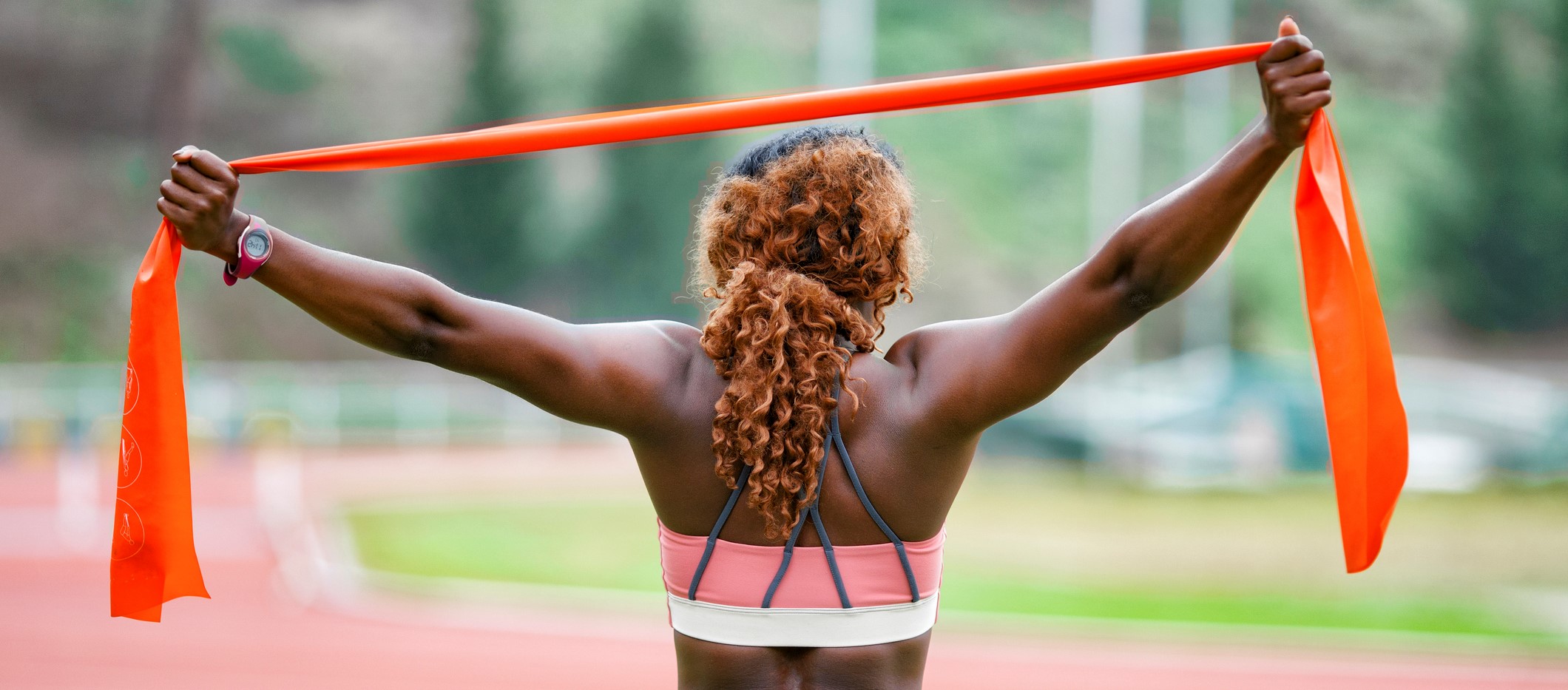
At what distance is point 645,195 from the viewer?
36.1 m

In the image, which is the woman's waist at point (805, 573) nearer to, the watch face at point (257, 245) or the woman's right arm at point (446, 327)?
the woman's right arm at point (446, 327)

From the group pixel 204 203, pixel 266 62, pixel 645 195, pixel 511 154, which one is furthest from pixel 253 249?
pixel 266 62

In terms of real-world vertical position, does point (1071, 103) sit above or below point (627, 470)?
above

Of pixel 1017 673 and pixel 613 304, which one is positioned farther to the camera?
pixel 613 304

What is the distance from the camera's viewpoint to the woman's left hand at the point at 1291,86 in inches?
91.6

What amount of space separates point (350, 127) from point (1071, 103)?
22109 millimetres

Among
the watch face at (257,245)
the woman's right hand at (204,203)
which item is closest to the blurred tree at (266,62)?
the woman's right hand at (204,203)

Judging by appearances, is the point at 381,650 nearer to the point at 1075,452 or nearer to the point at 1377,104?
the point at 1075,452

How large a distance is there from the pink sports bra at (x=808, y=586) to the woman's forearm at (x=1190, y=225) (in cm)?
59

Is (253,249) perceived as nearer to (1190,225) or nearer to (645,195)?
(1190,225)

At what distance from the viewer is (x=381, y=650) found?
10.0m

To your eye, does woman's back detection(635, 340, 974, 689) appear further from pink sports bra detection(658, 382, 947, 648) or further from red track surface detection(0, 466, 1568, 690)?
red track surface detection(0, 466, 1568, 690)

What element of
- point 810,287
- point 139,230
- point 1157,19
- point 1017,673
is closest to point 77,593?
point 1017,673

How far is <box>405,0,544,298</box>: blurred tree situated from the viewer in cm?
3509
